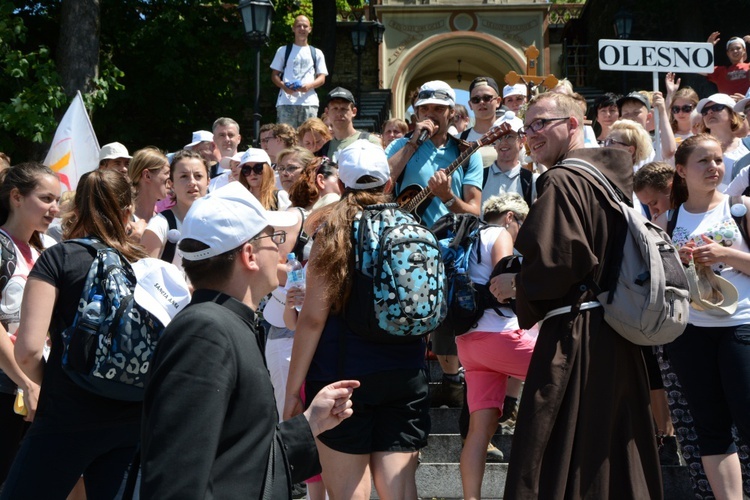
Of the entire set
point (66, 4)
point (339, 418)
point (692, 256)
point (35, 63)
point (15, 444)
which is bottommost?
point (15, 444)

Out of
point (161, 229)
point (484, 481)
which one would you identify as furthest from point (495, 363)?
point (161, 229)

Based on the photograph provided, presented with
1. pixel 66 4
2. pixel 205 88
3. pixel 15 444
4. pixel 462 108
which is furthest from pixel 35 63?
pixel 15 444

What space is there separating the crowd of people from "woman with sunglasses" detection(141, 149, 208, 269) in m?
0.03

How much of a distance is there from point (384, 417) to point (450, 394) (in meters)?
2.52

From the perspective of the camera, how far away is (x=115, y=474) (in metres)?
3.98

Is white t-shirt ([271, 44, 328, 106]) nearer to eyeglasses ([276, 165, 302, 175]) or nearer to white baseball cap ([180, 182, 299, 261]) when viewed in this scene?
eyeglasses ([276, 165, 302, 175])

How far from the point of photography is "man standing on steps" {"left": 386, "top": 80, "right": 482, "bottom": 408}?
6.62 m

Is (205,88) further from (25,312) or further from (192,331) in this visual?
(192,331)

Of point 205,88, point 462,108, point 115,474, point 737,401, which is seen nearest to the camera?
point 115,474

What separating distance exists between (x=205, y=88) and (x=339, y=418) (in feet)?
67.4

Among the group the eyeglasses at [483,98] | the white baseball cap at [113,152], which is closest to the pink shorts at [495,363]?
the eyeglasses at [483,98]

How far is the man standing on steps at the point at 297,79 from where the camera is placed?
13680 millimetres

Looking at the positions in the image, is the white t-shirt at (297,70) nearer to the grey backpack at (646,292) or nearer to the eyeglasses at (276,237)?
the grey backpack at (646,292)

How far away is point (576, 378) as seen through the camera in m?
3.95
